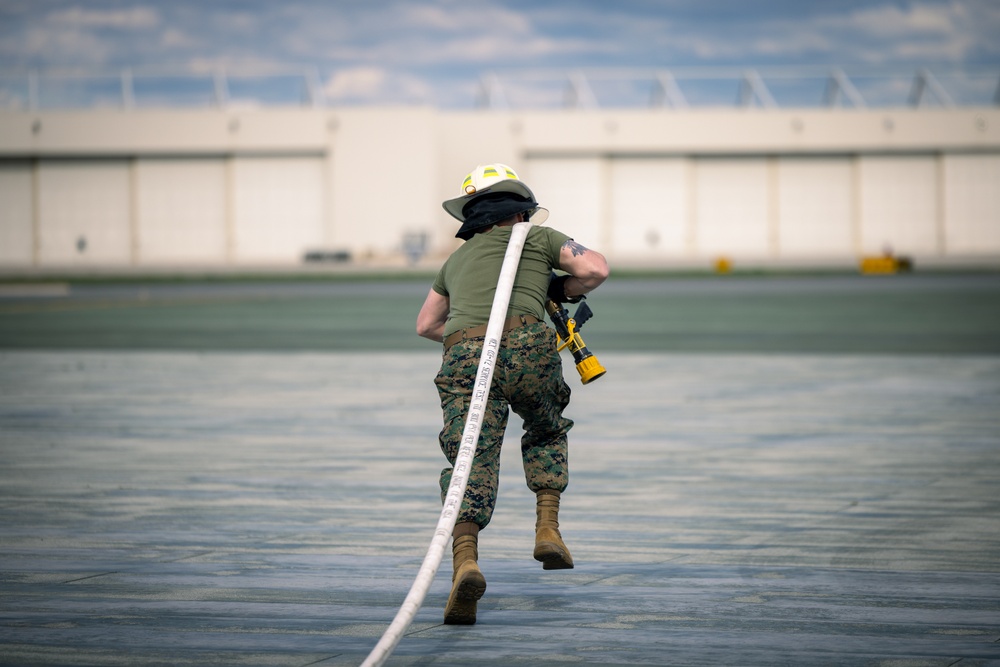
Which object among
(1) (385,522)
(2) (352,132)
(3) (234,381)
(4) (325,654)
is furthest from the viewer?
(2) (352,132)

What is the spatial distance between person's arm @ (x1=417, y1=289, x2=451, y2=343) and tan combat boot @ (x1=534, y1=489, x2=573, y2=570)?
874 mm

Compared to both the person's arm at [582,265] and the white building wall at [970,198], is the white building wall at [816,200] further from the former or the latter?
the person's arm at [582,265]

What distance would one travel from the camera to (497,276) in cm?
617

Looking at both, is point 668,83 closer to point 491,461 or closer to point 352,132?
point 352,132

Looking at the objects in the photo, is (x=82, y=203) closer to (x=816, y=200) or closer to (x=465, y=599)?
(x=816, y=200)

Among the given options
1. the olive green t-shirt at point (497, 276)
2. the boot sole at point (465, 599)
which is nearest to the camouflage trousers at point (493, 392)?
the olive green t-shirt at point (497, 276)

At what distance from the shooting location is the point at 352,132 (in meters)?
66.1

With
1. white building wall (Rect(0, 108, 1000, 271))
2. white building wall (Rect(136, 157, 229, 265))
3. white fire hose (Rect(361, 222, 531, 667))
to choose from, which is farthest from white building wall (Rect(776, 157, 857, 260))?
white fire hose (Rect(361, 222, 531, 667))

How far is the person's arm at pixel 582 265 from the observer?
6082 millimetres

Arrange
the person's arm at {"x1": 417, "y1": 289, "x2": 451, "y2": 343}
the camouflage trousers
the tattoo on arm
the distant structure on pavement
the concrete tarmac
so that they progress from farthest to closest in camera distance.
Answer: the distant structure on pavement → the person's arm at {"x1": 417, "y1": 289, "x2": 451, "y2": 343} → the tattoo on arm → the camouflage trousers → the concrete tarmac

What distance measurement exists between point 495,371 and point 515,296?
346mm

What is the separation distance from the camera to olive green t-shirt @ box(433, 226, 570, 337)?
6.13 meters

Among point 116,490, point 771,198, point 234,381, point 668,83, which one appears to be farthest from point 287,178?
point 116,490

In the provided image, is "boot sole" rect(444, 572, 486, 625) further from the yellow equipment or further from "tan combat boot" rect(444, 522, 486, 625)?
the yellow equipment
